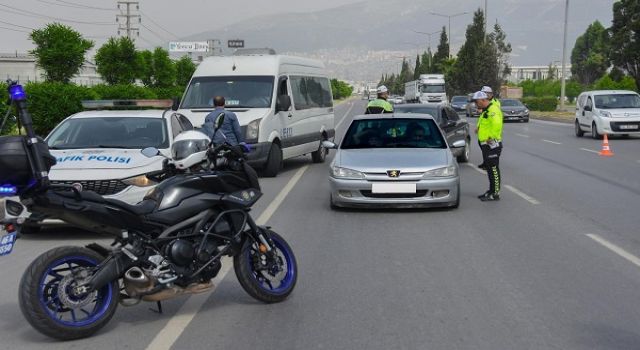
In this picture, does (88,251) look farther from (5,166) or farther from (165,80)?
(165,80)

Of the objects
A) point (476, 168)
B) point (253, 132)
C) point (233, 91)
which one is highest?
point (233, 91)

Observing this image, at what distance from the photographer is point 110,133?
10789 millimetres

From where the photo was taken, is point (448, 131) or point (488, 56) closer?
point (448, 131)

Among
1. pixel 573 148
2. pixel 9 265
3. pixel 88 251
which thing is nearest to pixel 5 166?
pixel 88 251

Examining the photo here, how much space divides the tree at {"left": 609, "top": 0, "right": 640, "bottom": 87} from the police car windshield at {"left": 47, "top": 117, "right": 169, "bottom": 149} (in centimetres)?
4339

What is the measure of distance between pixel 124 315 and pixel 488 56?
258 ft

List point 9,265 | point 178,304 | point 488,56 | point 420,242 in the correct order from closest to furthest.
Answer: point 178,304
point 9,265
point 420,242
point 488,56

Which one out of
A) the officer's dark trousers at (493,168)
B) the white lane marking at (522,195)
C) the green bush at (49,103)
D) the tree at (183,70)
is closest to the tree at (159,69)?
the tree at (183,70)

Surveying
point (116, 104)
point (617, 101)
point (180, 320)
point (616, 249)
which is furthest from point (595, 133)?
point (180, 320)

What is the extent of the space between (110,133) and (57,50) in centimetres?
2150

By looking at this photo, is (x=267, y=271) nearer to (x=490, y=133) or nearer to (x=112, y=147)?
(x=112, y=147)

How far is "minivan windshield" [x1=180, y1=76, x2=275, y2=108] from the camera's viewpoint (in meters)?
16.3

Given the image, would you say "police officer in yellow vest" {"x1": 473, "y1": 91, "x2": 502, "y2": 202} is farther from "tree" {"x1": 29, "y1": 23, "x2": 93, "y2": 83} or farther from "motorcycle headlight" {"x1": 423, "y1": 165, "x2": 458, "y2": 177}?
"tree" {"x1": 29, "y1": 23, "x2": 93, "y2": 83}

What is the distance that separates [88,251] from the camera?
530cm
